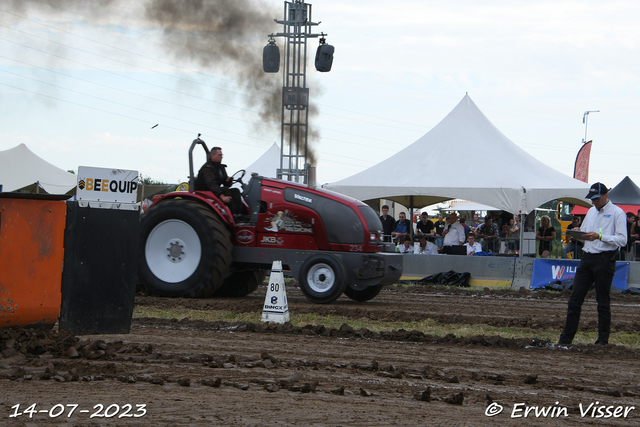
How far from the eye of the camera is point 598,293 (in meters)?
7.36

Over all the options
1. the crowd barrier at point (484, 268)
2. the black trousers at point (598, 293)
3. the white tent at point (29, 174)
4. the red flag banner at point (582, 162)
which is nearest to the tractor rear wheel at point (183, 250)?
the black trousers at point (598, 293)

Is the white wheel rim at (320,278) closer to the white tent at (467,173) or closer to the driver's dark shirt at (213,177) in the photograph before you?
the driver's dark shirt at (213,177)

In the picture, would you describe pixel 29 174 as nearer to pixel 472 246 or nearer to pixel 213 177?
pixel 472 246

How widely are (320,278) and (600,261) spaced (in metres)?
4.12

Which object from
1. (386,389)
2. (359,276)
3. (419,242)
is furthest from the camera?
(419,242)

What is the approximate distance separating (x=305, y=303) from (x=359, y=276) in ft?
3.01

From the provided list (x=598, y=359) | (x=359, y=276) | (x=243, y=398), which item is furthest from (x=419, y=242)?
(x=243, y=398)

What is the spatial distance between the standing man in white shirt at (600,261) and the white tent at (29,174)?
20.4m

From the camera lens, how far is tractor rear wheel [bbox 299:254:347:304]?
32.5 ft

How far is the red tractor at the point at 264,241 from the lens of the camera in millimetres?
10117

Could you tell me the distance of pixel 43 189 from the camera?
24656 mm

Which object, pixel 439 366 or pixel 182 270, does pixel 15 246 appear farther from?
pixel 182 270

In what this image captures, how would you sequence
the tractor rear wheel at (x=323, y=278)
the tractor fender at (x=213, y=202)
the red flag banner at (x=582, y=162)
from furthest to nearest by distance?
the red flag banner at (x=582, y=162) → the tractor fender at (x=213, y=202) → the tractor rear wheel at (x=323, y=278)

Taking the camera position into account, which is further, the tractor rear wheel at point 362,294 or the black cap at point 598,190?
the tractor rear wheel at point 362,294
